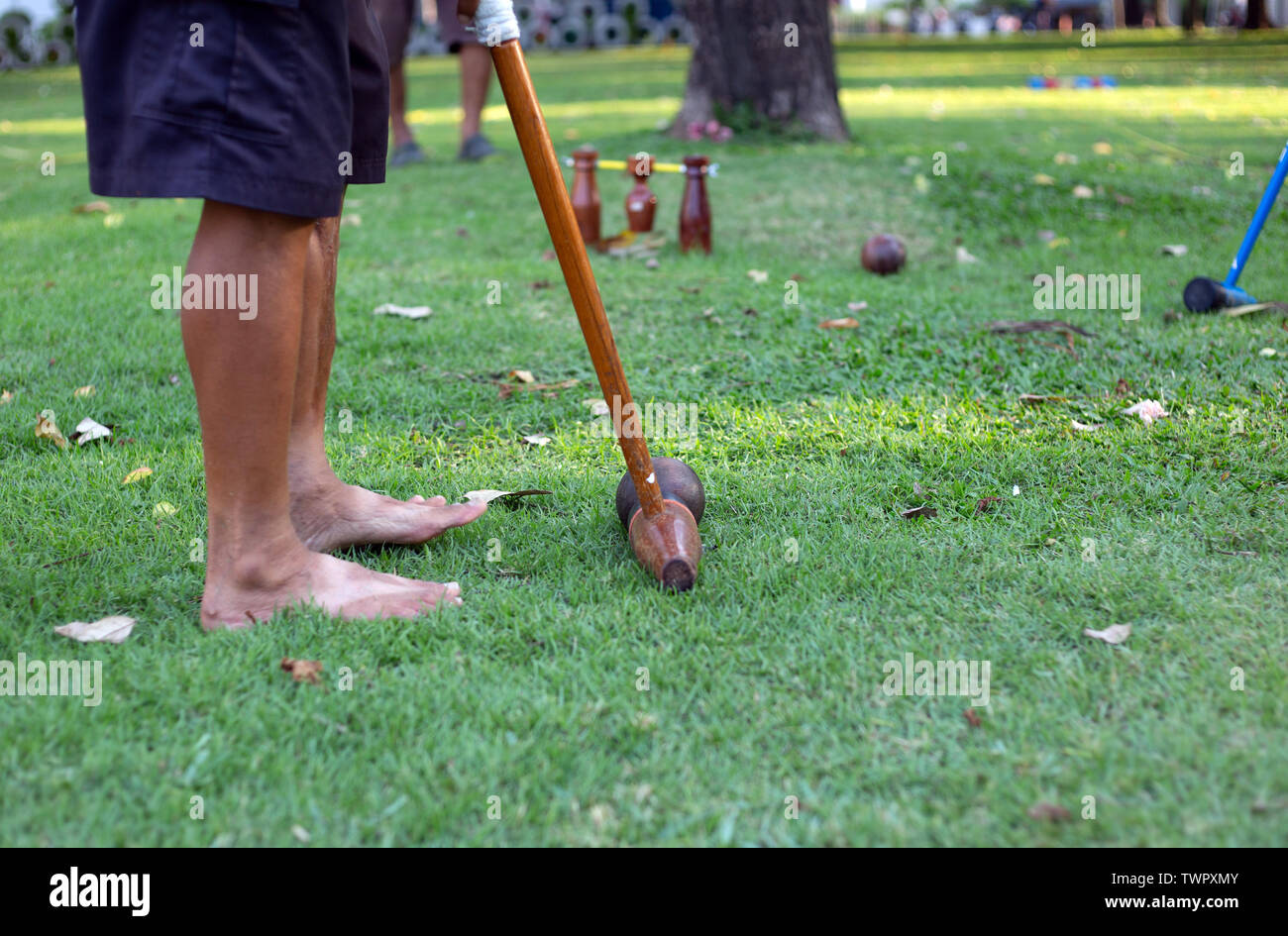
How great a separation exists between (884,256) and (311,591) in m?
3.63

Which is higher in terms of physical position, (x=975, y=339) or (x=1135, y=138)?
(x=1135, y=138)

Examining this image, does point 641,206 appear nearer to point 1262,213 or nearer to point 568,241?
point 1262,213

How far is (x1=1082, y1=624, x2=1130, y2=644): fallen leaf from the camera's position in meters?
2.10

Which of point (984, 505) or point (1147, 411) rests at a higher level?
point (1147, 411)

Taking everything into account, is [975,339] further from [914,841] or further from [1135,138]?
[1135,138]

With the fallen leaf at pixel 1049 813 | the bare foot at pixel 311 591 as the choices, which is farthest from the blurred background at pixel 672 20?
the fallen leaf at pixel 1049 813

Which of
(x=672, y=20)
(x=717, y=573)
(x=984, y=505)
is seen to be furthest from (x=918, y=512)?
(x=672, y=20)

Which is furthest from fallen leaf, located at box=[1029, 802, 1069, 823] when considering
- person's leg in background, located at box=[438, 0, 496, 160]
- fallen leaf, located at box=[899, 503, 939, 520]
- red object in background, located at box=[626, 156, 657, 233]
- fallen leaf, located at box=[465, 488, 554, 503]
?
person's leg in background, located at box=[438, 0, 496, 160]

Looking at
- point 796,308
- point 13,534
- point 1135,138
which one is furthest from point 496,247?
point 1135,138

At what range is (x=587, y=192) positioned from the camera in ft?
17.5

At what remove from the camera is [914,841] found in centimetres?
160

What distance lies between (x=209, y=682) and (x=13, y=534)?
957mm
